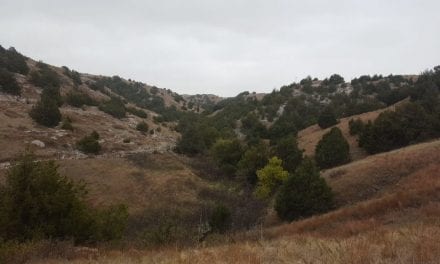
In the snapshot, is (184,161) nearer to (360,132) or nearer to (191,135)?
(191,135)

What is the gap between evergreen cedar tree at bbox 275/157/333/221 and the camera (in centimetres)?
2759

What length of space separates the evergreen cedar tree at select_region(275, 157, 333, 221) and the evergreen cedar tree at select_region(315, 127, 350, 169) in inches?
448

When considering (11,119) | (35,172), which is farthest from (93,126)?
→ (35,172)

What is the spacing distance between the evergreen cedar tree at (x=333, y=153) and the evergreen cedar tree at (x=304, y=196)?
11.4 metres

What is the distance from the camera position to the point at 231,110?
316ft

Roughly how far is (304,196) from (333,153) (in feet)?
43.5

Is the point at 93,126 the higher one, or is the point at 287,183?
the point at 93,126

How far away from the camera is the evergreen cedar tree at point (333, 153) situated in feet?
130

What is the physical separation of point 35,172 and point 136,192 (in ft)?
69.9

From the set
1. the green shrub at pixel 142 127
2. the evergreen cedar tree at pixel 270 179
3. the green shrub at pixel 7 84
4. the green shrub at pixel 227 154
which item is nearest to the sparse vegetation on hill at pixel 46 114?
the green shrub at pixel 7 84

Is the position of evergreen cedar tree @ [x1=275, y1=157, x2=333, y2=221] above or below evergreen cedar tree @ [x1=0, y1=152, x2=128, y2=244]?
below

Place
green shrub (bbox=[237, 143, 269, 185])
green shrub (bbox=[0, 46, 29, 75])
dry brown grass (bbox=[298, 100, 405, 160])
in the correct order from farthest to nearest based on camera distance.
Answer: green shrub (bbox=[0, 46, 29, 75]) < dry brown grass (bbox=[298, 100, 405, 160]) < green shrub (bbox=[237, 143, 269, 185])

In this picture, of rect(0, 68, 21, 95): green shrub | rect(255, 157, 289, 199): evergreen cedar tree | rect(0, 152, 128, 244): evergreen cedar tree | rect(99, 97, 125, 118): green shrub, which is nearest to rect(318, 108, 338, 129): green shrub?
rect(255, 157, 289, 199): evergreen cedar tree

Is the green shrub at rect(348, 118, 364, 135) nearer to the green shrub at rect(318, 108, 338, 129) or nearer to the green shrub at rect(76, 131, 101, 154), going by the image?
the green shrub at rect(318, 108, 338, 129)
